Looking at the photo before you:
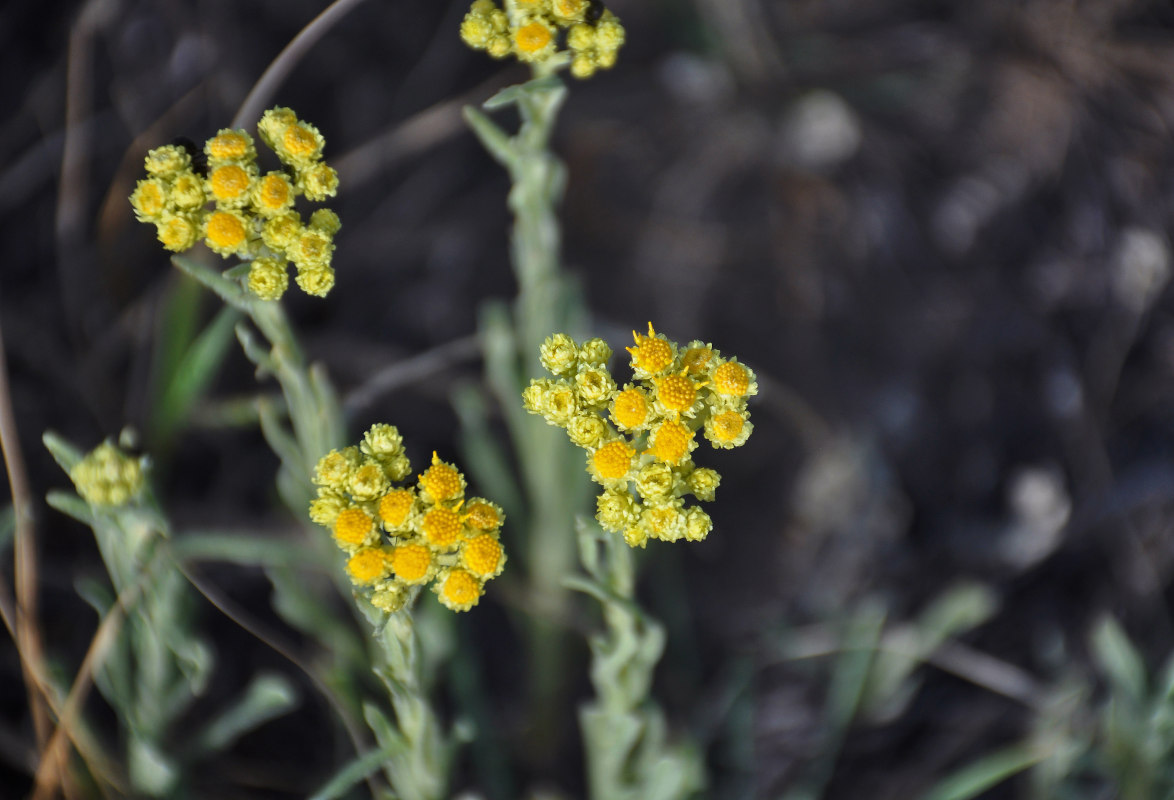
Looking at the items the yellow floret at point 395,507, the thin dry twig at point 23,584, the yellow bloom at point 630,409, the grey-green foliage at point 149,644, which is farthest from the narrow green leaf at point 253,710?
the yellow bloom at point 630,409

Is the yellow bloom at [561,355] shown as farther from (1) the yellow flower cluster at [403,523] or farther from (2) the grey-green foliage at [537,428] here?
(2) the grey-green foliage at [537,428]

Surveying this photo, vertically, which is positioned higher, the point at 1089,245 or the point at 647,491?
the point at 1089,245

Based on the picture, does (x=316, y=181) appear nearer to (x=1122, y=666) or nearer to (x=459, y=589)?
(x=459, y=589)

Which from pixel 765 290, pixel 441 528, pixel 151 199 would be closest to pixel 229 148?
pixel 151 199

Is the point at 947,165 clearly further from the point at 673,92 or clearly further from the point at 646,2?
the point at 646,2

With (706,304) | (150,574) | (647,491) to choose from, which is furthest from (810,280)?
(150,574)
